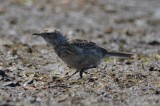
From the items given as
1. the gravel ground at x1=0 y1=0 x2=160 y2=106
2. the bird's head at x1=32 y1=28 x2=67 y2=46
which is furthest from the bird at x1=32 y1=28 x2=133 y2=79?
the gravel ground at x1=0 y1=0 x2=160 y2=106

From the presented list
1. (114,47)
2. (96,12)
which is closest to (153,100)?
(114,47)

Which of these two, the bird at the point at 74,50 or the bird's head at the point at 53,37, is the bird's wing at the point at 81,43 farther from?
the bird's head at the point at 53,37

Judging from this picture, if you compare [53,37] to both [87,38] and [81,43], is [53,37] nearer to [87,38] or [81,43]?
[81,43]

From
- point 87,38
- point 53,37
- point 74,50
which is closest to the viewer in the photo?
point 74,50

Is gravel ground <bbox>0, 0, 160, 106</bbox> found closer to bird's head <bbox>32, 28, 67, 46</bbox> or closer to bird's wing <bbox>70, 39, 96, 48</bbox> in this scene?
bird's wing <bbox>70, 39, 96, 48</bbox>

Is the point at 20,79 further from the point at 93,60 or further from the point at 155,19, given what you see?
the point at 155,19

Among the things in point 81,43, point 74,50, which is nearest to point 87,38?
point 81,43
